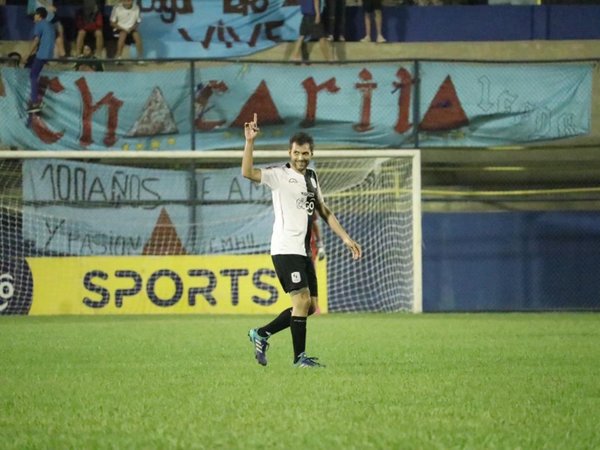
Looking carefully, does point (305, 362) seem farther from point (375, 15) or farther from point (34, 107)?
point (375, 15)

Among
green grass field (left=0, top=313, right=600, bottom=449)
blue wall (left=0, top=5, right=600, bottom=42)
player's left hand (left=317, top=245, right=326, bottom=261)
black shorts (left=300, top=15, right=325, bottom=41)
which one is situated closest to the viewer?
green grass field (left=0, top=313, right=600, bottom=449)

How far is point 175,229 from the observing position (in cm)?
2089

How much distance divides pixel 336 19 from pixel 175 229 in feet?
16.6

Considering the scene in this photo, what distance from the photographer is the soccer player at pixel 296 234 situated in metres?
10.3

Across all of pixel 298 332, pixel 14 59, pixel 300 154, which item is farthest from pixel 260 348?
pixel 14 59

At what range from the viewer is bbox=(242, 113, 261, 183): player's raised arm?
9781 millimetres

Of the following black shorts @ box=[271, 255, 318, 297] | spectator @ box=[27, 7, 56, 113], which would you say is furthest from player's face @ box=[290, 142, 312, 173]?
spectator @ box=[27, 7, 56, 113]

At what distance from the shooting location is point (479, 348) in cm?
1268

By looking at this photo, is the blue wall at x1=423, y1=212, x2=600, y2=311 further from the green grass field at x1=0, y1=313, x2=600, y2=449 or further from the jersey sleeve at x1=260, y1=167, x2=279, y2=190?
the jersey sleeve at x1=260, y1=167, x2=279, y2=190

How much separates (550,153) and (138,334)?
957 cm

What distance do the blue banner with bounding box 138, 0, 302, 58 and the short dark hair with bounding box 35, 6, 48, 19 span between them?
5.72 ft

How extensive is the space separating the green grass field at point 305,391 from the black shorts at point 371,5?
8986 mm

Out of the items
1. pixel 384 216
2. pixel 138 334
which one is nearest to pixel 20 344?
pixel 138 334

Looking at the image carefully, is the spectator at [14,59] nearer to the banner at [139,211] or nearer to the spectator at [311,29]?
the banner at [139,211]
